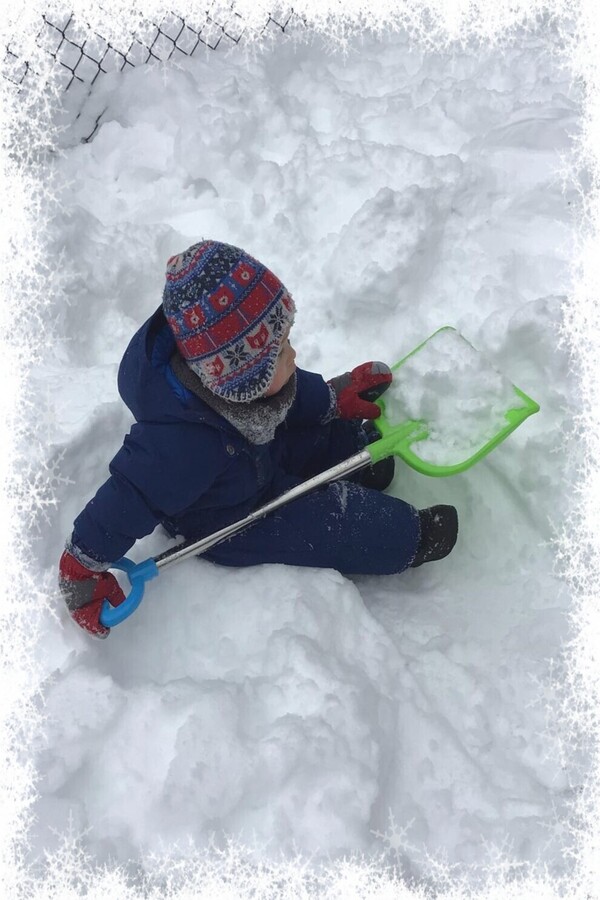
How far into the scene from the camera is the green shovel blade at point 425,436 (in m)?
1.56

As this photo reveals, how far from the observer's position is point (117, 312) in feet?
6.48

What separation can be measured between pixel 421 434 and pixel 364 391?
0.17 meters

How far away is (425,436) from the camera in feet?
5.35

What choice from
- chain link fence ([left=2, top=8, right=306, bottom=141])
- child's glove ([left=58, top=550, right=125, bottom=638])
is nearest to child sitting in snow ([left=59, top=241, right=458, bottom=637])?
child's glove ([left=58, top=550, right=125, bottom=638])

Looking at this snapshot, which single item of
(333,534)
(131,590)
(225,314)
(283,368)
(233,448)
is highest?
(225,314)

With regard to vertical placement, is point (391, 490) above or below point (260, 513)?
below

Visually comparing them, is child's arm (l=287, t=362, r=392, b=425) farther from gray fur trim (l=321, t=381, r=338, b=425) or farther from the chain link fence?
the chain link fence

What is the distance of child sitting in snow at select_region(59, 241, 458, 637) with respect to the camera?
1184mm

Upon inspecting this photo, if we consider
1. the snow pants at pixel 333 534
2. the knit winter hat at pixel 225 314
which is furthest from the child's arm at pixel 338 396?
the knit winter hat at pixel 225 314

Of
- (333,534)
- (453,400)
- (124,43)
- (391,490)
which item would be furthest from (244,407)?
(124,43)

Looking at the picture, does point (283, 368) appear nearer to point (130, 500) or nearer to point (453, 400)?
point (130, 500)

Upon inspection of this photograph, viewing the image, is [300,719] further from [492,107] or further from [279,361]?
[492,107]

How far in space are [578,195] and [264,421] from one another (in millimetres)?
1188

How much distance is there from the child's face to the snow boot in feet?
1.76
